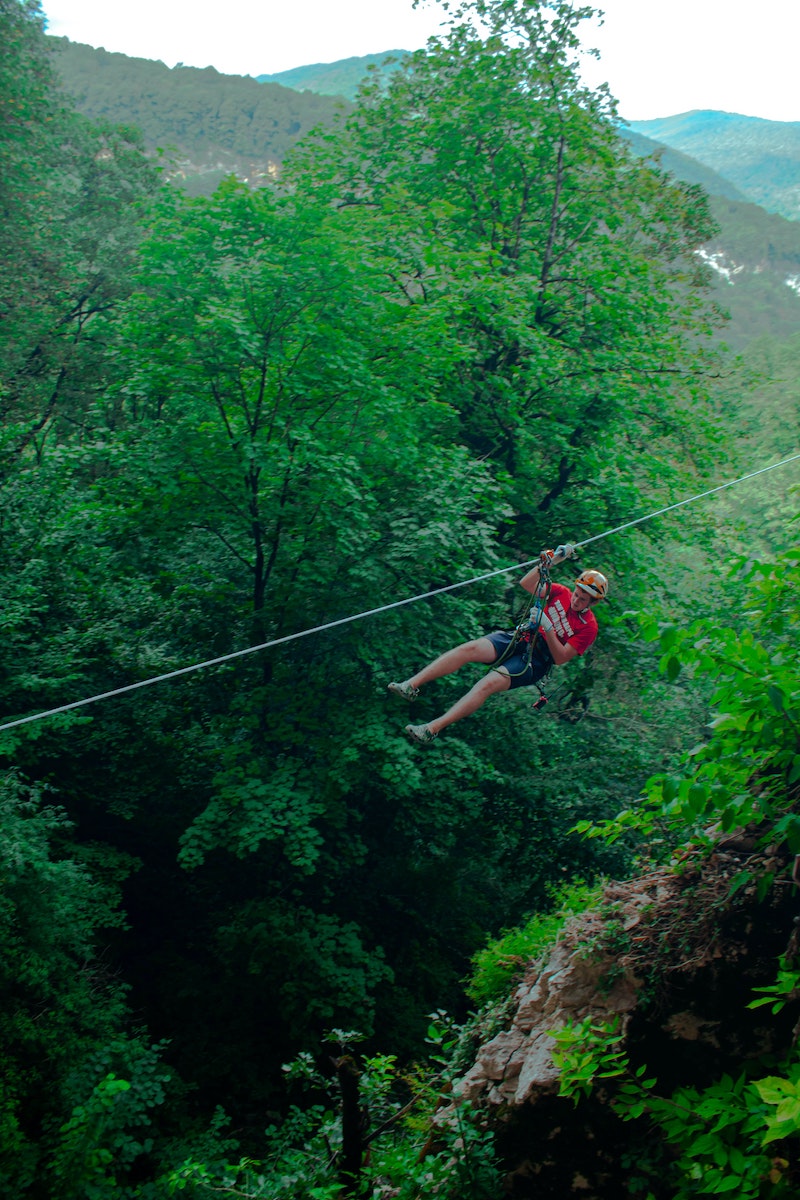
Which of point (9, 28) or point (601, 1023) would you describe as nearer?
point (601, 1023)

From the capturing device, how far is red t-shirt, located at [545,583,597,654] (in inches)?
227

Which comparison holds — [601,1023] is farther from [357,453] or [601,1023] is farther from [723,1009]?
[357,453]

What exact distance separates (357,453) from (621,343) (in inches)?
233

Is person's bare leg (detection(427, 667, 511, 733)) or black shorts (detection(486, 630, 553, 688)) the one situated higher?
black shorts (detection(486, 630, 553, 688))

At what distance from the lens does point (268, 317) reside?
9.48 meters

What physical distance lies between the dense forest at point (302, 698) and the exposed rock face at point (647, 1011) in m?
0.27

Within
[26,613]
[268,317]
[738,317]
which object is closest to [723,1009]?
[26,613]

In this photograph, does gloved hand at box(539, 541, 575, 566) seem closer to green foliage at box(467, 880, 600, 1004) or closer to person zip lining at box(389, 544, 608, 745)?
person zip lining at box(389, 544, 608, 745)

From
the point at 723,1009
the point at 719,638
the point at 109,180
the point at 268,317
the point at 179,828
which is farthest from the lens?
the point at 109,180

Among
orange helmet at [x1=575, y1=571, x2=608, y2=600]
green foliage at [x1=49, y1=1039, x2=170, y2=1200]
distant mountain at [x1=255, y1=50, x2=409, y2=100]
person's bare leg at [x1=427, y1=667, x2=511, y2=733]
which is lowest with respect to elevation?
green foliage at [x1=49, y1=1039, x2=170, y2=1200]

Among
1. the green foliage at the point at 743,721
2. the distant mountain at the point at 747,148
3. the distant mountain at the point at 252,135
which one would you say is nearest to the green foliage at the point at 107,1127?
the green foliage at the point at 743,721

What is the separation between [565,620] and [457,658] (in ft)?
2.75

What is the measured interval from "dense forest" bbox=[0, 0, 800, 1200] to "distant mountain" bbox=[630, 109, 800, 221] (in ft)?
373

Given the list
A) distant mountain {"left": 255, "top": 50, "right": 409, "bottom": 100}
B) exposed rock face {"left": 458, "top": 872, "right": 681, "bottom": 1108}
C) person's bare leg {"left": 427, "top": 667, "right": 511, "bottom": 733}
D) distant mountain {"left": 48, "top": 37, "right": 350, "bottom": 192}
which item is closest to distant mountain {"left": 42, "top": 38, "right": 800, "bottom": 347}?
distant mountain {"left": 48, "top": 37, "right": 350, "bottom": 192}
